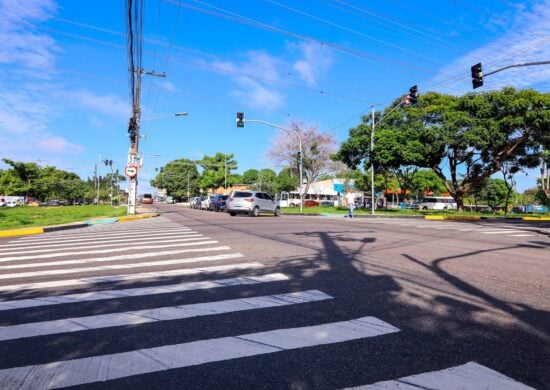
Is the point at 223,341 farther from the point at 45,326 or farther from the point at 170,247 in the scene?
the point at 170,247

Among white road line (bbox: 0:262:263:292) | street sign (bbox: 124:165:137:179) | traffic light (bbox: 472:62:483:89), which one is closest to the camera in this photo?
white road line (bbox: 0:262:263:292)

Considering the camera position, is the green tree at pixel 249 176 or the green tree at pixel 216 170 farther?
the green tree at pixel 249 176

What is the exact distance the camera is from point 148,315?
157 inches

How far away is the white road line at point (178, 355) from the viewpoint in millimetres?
2650

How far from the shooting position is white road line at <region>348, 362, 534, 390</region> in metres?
2.52

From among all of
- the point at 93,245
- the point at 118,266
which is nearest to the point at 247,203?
the point at 93,245

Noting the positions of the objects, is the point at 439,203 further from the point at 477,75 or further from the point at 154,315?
the point at 154,315

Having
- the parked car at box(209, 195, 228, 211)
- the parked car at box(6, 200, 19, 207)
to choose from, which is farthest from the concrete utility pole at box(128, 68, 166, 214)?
the parked car at box(6, 200, 19, 207)

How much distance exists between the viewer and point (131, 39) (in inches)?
589

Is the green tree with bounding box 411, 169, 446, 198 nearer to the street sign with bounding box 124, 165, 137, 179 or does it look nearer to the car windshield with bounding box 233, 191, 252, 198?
the car windshield with bounding box 233, 191, 252, 198

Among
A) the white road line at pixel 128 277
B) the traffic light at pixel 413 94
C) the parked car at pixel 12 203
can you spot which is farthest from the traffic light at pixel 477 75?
the parked car at pixel 12 203

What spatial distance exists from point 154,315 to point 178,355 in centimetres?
110

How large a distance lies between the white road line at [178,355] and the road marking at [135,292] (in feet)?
6.12

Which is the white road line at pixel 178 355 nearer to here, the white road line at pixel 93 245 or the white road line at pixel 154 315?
the white road line at pixel 154 315
